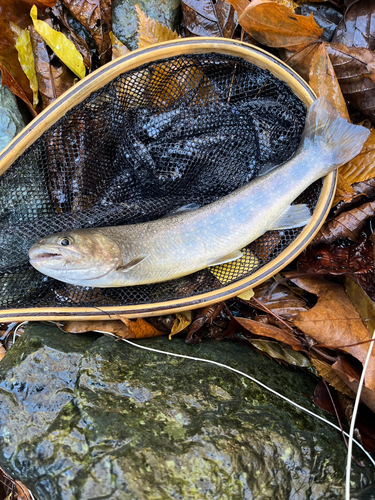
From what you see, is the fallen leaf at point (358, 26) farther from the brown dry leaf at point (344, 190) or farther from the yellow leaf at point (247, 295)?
the yellow leaf at point (247, 295)

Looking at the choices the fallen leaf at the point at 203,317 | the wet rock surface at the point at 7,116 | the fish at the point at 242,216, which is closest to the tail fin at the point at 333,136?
the fish at the point at 242,216

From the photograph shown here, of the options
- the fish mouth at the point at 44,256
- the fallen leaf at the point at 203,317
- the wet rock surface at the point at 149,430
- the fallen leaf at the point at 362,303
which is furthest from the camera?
the fallen leaf at the point at 203,317

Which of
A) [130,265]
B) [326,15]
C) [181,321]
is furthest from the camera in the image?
[326,15]

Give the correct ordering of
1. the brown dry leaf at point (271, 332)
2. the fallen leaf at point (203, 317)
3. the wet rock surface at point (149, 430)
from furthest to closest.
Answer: the fallen leaf at point (203, 317)
the brown dry leaf at point (271, 332)
the wet rock surface at point (149, 430)

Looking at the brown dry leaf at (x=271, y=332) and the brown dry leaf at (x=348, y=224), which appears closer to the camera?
the brown dry leaf at (x=271, y=332)

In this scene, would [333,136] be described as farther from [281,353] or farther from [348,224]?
[281,353]

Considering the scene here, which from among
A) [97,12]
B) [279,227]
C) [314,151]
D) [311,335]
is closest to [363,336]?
[311,335]

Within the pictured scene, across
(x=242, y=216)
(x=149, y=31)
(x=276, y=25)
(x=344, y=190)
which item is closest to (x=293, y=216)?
(x=242, y=216)
